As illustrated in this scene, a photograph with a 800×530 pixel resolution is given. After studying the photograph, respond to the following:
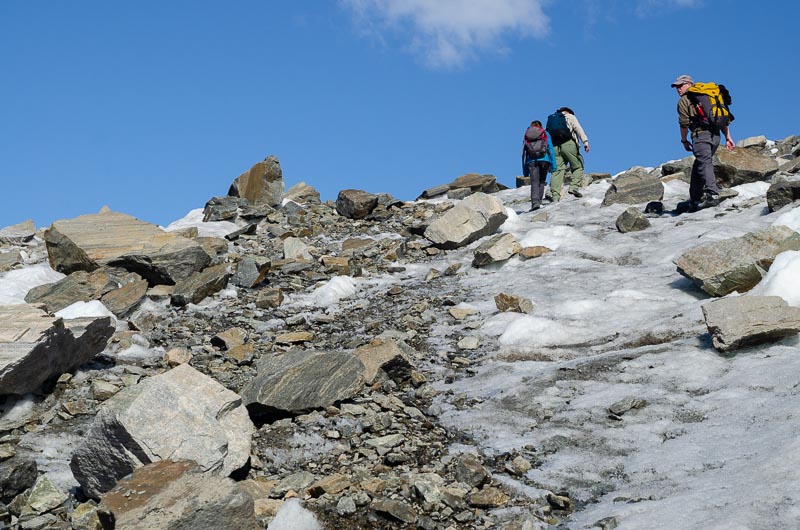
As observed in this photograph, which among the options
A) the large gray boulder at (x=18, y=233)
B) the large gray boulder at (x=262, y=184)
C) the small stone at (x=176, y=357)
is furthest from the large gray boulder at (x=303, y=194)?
the small stone at (x=176, y=357)

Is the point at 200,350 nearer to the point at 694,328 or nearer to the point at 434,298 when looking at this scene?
the point at 434,298

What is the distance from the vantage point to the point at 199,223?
21031mm

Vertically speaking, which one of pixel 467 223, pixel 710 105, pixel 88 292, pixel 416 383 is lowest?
pixel 416 383

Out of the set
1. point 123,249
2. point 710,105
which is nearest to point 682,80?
point 710,105

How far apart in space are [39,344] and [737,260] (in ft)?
31.6

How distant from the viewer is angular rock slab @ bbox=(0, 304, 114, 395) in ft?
27.9

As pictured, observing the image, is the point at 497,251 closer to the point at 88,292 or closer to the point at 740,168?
the point at 740,168

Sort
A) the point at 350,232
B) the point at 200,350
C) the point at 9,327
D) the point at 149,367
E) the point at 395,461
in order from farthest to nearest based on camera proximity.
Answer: the point at 350,232
the point at 200,350
the point at 149,367
the point at 9,327
the point at 395,461

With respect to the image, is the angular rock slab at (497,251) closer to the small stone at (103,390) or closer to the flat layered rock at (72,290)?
the flat layered rock at (72,290)

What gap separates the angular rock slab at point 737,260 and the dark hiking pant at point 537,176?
29.2ft

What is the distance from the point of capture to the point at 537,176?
2000 centimetres

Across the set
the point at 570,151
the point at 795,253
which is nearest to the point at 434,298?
the point at 795,253

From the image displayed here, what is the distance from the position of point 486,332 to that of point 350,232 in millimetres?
9456

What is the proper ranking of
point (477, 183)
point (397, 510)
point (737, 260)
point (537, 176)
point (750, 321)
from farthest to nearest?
point (477, 183), point (537, 176), point (737, 260), point (750, 321), point (397, 510)
